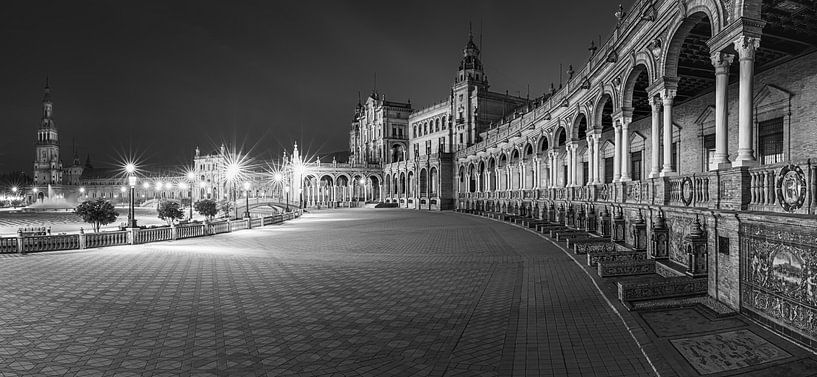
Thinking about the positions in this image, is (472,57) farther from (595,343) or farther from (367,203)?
(595,343)

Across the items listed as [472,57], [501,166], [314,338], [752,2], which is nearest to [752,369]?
[314,338]

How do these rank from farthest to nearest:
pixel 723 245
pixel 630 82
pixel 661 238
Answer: pixel 630 82, pixel 661 238, pixel 723 245

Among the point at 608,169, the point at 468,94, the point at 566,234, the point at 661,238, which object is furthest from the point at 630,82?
the point at 468,94

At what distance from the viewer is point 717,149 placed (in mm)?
8422

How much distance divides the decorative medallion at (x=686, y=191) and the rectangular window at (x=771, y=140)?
5.17 metres

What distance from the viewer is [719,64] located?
8.46 meters

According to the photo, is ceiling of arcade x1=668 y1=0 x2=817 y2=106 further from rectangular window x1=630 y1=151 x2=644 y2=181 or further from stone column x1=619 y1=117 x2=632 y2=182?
rectangular window x1=630 y1=151 x2=644 y2=181

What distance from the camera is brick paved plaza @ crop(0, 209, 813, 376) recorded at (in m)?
5.42

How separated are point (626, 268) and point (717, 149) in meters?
3.45

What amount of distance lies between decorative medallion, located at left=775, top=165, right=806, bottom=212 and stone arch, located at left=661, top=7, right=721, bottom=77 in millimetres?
3756

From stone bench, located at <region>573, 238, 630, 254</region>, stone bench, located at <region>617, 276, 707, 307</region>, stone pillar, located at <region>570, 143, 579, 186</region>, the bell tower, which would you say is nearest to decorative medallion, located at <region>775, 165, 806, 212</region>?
stone bench, located at <region>617, 276, 707, 307</region>

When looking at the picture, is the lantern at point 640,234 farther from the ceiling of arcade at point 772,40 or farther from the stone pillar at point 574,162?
the stone pillar at point 574,162

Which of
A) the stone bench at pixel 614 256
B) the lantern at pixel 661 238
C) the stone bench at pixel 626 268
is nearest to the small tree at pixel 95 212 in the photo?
the stone bench at pixel 614 256

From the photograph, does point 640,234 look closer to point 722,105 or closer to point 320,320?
point 722,105
